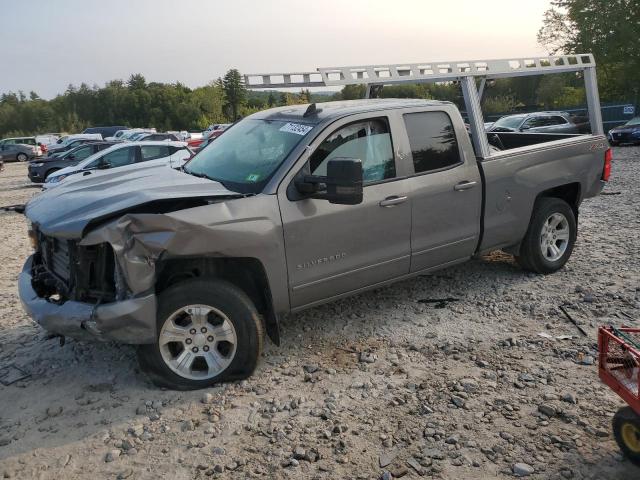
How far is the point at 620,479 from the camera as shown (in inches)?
114

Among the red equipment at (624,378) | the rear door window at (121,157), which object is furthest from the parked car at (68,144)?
the red equipment at (624,378)

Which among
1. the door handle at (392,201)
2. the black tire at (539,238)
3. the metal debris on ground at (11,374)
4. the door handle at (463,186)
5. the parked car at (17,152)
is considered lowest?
the metal debris on ground at (11,374)

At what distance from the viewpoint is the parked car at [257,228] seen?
357 centimetres

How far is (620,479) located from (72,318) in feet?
10.7

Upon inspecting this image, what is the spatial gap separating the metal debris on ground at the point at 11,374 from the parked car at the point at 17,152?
114ft

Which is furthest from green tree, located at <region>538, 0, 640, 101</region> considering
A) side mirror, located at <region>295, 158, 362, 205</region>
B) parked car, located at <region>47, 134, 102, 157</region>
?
side mirror, located at <region>295, 158, 362, 205</region>

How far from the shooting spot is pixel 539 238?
579 centimetres

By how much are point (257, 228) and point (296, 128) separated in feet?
3.33

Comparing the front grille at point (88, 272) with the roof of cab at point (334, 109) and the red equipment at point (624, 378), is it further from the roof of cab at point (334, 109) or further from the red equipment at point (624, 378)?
the red equipment at point (624, 378)

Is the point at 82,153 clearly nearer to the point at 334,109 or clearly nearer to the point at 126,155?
the point at 126,155

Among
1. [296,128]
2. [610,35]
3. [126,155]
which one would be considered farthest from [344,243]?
[610,35]

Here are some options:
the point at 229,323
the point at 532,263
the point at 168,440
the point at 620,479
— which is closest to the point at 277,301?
the point at 229,323

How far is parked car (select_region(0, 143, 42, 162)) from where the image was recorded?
3519 centimetres

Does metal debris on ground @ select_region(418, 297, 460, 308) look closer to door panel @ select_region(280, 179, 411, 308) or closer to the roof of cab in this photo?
door panel @ select_region(280, 179, 411, 308)
